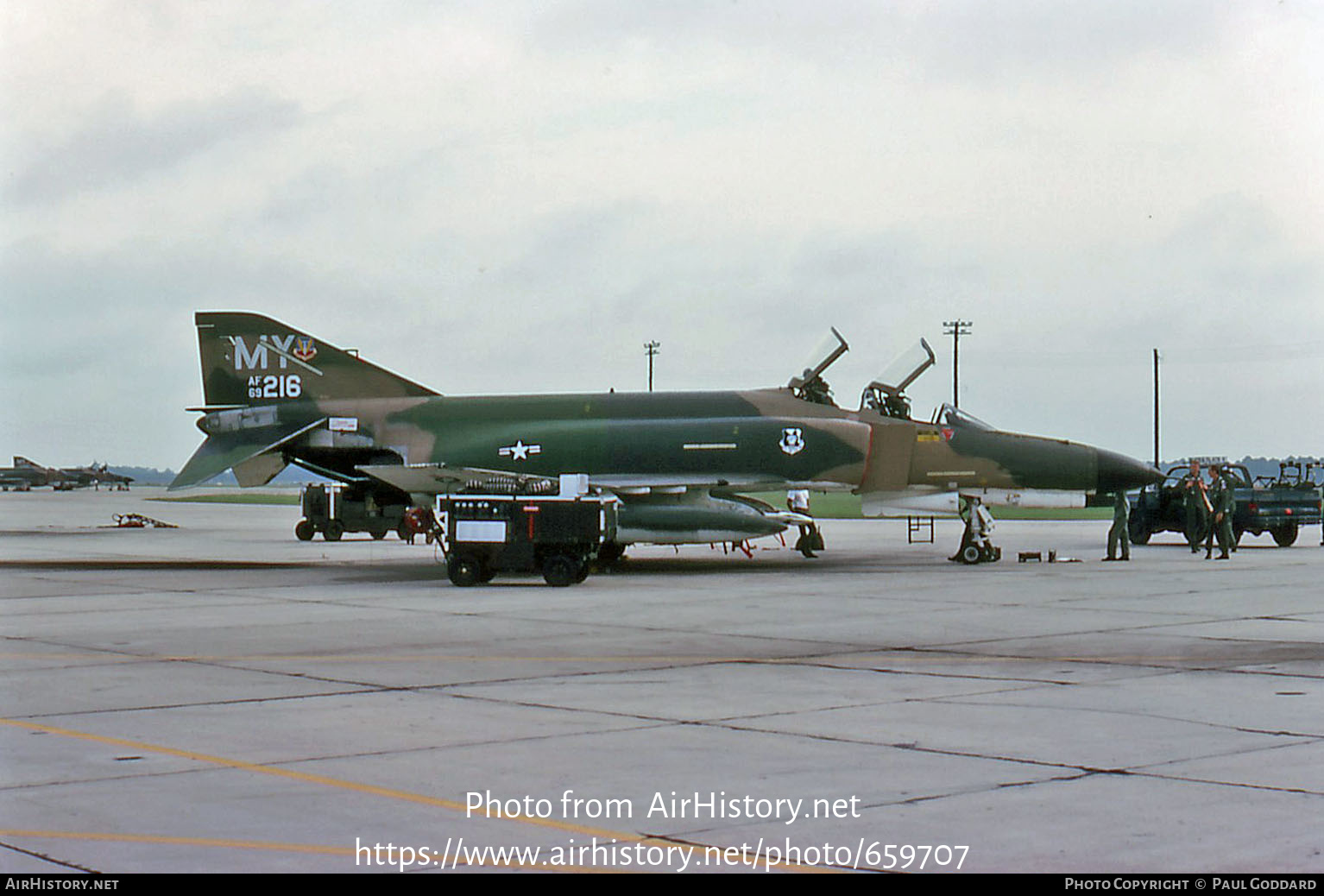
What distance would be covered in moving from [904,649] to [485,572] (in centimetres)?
872

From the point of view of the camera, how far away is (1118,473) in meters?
24.0

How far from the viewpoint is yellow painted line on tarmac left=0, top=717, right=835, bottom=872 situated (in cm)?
574

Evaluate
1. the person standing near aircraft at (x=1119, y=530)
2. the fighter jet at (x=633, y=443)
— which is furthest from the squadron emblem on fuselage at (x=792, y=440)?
the person standing near aircraft at (x=1119, y=530)

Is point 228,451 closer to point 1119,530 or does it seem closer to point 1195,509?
point 1119,530

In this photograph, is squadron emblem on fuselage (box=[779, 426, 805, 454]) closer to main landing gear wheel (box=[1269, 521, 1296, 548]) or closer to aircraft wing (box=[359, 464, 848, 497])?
aircraft wing (box=[359, 464, 848, 497])

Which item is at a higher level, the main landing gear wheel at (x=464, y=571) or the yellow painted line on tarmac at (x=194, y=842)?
the main landing gear wheel at (x=464, y=571)

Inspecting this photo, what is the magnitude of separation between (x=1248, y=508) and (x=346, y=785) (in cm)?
2600

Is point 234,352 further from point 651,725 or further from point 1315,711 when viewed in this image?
point 1315,711

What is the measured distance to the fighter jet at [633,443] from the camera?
23.0 m

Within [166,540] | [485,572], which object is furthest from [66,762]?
[166,540]

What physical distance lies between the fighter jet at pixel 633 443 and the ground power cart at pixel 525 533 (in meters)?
2.55

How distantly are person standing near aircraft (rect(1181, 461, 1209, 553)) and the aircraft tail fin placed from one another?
48.8 feet

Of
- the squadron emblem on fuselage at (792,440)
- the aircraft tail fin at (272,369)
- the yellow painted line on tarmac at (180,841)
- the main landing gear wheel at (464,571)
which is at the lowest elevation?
the yellow painted line on tarmac at (180,841)

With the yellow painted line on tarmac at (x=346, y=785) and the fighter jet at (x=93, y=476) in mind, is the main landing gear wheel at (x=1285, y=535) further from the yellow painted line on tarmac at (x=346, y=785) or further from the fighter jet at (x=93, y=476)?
the fighter jet at (x=93, y=476)
